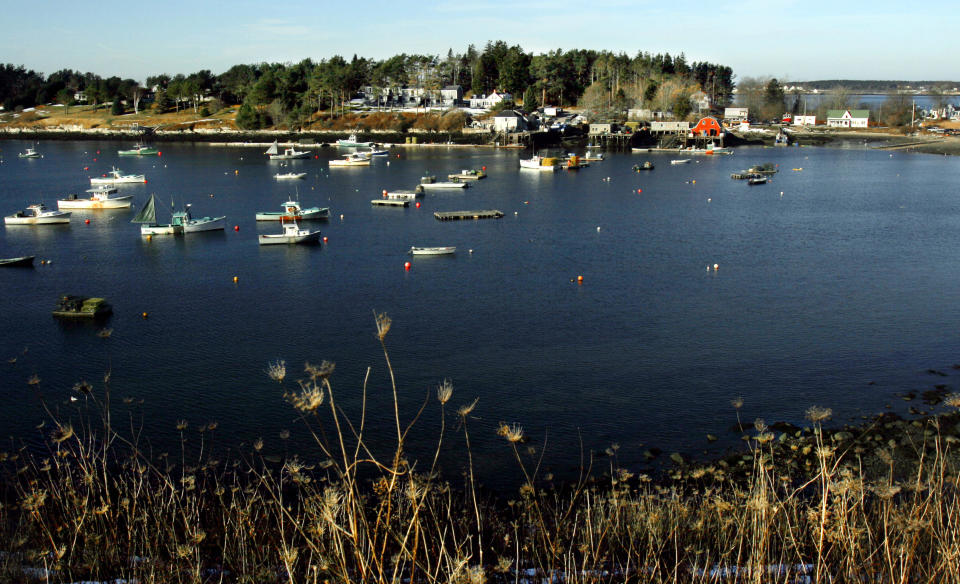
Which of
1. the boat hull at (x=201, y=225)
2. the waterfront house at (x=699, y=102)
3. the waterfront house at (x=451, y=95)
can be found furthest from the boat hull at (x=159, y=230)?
the waterfront house at (x=699, y=102)

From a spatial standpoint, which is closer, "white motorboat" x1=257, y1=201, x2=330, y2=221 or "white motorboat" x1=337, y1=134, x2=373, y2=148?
"white motorboat" x1=257, y1=201, x2=330, y2=221

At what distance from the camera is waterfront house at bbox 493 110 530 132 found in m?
89.3

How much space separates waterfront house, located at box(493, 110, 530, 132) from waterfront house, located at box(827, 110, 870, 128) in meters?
51.3

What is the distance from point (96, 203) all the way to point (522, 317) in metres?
33.0

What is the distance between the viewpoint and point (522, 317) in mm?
23031

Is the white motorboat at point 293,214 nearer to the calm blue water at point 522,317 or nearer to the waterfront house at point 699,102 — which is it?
the calm blue water at point 522,317

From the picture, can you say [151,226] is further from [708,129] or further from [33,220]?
[708,129]

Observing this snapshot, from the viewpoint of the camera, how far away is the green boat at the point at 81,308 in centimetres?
2277

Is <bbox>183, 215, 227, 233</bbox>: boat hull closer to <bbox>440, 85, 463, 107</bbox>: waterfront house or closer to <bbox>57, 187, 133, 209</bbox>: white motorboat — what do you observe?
<bbox>57, 187, 133, 209</bbox>: white motorboat

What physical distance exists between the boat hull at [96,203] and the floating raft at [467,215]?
1949 cm

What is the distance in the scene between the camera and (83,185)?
55812mm

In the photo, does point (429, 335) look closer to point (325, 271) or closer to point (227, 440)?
point (227, 440)

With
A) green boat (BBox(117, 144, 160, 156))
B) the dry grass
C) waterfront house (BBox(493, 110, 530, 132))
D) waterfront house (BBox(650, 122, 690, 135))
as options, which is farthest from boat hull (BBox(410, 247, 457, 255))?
waterfront house (BBox(650, 122, 690, 135))

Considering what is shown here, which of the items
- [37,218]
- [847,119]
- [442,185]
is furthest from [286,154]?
[847,119]
